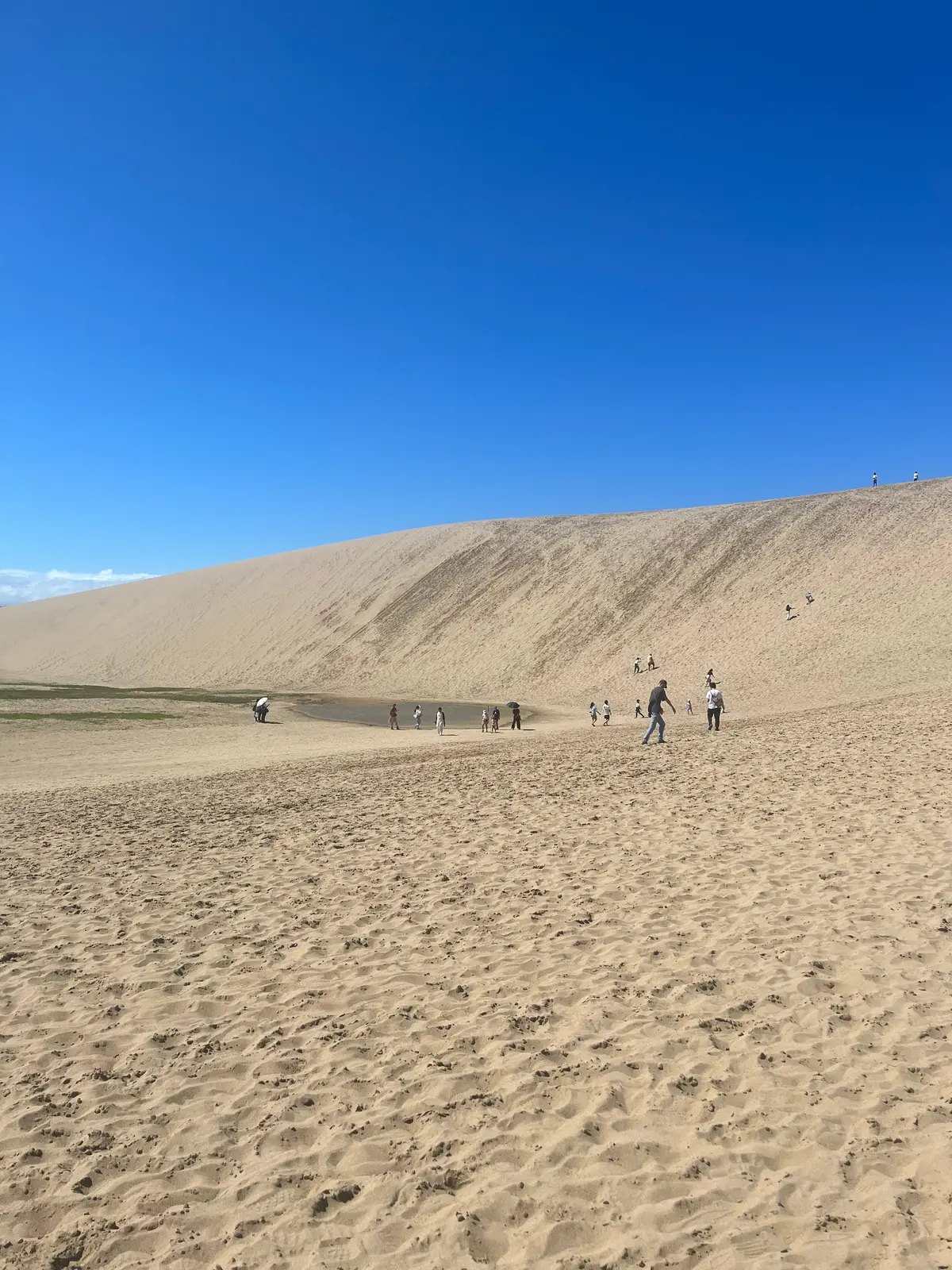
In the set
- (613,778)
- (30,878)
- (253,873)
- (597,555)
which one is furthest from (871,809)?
(597,555)

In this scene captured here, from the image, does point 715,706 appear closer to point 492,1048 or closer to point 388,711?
point 492,1048

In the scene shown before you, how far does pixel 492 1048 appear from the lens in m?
5.00

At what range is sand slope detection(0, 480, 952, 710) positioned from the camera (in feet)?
137

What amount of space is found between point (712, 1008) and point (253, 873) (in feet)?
18.8

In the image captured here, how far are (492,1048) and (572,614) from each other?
53202 millimetres

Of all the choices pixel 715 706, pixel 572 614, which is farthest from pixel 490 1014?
pixel 572 614

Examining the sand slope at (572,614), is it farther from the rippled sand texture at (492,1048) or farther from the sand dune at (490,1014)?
the rippled sand texture at (492,1048)

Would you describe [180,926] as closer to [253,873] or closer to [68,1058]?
[253,873]

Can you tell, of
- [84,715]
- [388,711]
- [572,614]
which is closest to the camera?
[84,715]

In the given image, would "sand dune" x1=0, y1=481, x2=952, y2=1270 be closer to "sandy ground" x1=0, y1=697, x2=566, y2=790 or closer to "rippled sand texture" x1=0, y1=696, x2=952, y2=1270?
"rippled sand texture" x1=0, y1=696, x2=952, y2=1270

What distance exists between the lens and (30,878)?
916 cm

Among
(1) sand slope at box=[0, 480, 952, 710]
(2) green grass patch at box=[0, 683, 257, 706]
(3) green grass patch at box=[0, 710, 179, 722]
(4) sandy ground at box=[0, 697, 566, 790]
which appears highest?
(1) sand slope at box=[0, 480, 952, 710]

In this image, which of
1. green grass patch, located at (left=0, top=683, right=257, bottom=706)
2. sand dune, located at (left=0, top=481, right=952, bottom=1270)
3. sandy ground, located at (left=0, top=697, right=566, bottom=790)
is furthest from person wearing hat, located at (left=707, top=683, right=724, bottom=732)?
green grass patch, located at (left=0, top=683, right=257, bottom=706)

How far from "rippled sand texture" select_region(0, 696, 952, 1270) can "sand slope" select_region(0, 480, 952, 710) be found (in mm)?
25210
